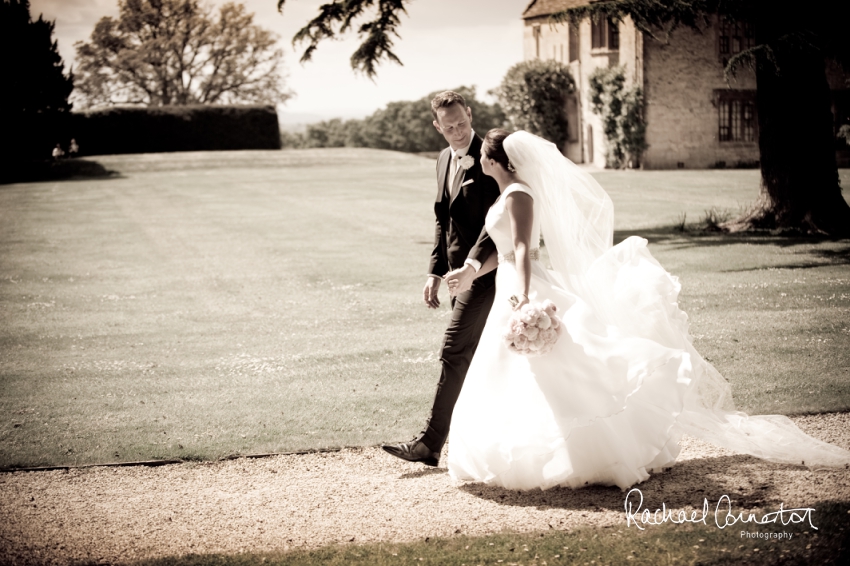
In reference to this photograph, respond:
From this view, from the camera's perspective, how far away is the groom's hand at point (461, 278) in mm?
4926

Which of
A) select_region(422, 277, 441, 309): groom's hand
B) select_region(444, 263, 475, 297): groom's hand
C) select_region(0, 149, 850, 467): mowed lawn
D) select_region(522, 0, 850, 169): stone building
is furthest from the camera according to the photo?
select_region(522, 0, 850, 169): stone building

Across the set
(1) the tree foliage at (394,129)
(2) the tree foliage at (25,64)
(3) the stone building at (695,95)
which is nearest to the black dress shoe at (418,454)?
(3) the stone building at (695,95)

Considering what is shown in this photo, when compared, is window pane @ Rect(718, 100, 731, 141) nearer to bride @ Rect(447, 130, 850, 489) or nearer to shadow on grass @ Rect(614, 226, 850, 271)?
shadow on grass @ Rect(614, 226, 850, 271)

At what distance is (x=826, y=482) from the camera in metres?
4.38

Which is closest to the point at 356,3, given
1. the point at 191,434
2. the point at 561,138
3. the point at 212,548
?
the point at 191,434

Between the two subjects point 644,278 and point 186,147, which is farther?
point 186,147

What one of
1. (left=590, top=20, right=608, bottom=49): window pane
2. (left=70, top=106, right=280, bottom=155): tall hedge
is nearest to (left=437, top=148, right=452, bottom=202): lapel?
(left=590, top=20, right=608, bottom=49): window pane

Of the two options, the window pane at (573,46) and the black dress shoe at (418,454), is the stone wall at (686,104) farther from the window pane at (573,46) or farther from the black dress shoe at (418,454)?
the black dress shoe at (418,454)

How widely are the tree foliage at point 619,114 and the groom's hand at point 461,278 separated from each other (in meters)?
32.2

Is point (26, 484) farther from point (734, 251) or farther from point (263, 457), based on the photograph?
point (734, 251)

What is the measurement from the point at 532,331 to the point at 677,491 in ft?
4.20

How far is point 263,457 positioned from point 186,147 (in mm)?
46661

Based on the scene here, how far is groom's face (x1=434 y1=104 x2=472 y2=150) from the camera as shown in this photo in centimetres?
497

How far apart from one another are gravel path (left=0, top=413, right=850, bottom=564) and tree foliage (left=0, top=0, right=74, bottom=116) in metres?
38.5
